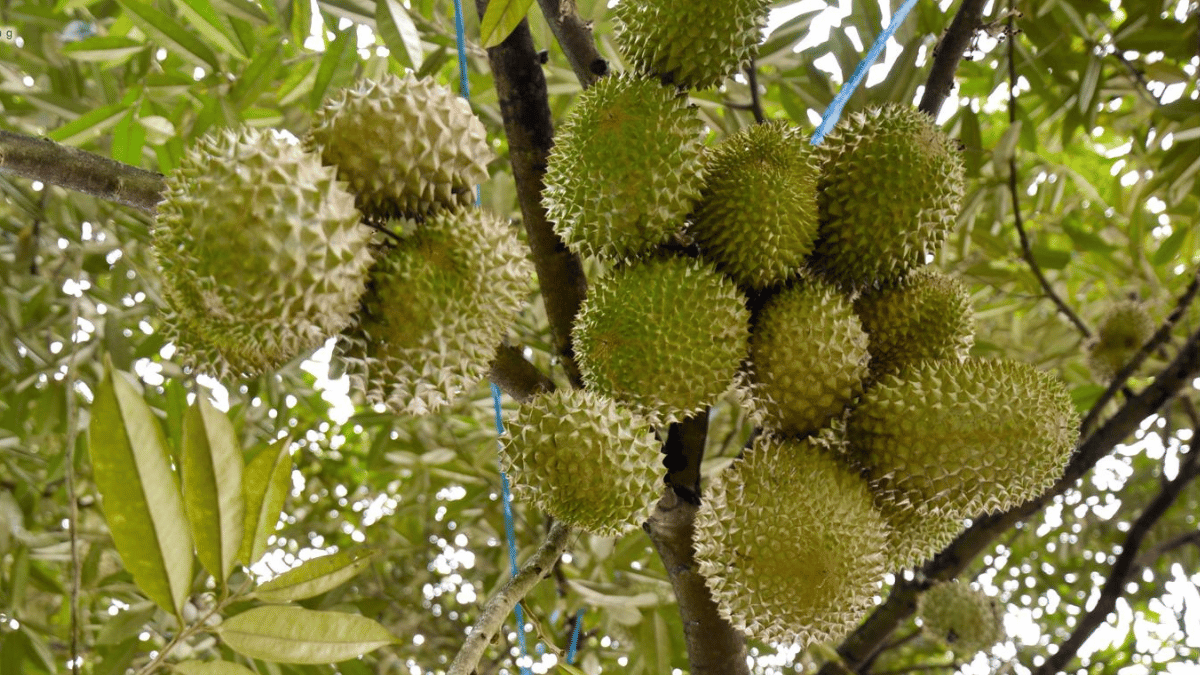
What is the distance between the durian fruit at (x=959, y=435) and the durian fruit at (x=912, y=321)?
6 cm

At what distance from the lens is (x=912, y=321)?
946mm

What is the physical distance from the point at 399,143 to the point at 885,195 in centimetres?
48

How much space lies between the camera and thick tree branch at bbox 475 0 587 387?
0.94 metres

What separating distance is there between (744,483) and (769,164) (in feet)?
1.04

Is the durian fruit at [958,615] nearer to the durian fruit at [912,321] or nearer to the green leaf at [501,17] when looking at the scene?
the durian fruit at [912,321]

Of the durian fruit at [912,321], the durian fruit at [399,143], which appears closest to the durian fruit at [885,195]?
the durian fruit at [912,321]

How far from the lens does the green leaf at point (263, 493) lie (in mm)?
681

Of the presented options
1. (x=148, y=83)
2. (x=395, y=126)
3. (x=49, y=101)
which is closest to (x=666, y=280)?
(x=395, y=126)

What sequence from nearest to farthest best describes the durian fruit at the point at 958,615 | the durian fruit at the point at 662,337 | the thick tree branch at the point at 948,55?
the durian fruit at the point at 662,337
the thick tree branch at the point at 948,55
the durian fruit at the point at 958,615

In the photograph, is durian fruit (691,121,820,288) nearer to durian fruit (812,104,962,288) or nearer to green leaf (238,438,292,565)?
durian fruit (812,104,962,288)

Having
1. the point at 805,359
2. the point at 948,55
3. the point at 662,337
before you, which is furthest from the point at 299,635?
the point at 948,55

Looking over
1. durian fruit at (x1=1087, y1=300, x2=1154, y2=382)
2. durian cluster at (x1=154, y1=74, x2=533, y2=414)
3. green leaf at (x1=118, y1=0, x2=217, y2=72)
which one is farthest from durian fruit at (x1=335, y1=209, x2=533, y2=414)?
durian fruit at (x1=1087, y1=300, x2=1154, y2=382)

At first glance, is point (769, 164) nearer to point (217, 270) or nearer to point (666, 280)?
point (666, 280)

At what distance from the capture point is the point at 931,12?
1418 millimetres
